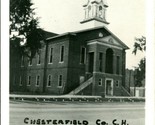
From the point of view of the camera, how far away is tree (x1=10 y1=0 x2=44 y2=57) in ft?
9.82

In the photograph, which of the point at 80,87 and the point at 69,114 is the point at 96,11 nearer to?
the point at 80,87

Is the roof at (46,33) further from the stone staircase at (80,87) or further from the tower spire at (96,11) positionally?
the stone staircase at (80,87)

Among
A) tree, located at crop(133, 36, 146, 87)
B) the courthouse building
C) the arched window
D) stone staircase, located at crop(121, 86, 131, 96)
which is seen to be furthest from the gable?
stone staircase, located at crop(121, 86, 131, 96)

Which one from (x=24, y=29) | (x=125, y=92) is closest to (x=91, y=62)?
→ (x=125, y=92)

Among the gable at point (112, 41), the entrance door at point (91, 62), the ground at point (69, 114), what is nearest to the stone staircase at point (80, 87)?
the entrance door at point (91, 62)

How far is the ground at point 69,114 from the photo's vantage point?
2.76 m

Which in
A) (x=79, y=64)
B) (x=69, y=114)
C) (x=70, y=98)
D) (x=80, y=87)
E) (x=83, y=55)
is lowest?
(x=69, y=114)

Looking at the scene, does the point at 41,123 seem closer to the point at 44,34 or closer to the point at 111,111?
the point at 111,111

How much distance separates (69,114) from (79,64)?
737mm

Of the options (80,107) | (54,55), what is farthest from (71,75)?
(80,107)

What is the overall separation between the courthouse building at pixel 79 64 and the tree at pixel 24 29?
94 mm

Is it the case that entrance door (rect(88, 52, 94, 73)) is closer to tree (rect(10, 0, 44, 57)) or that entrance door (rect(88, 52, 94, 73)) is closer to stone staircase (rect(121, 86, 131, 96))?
stone staircase (rect(121, 86, 131, 96))

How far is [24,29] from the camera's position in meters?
3.13

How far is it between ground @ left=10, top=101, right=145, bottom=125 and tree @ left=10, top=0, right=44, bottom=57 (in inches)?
22.6
